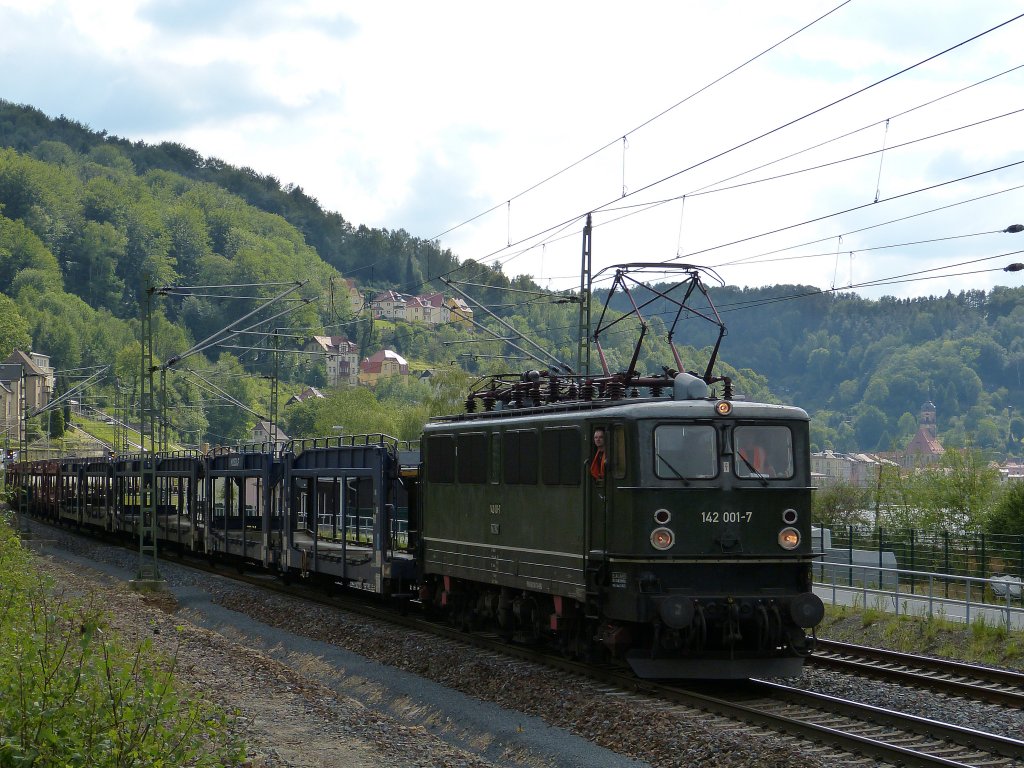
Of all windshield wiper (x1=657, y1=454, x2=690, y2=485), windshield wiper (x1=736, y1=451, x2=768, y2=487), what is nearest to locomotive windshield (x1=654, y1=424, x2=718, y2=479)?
windshield wiper (x1=657, y1=454, x2=690, y2=485)

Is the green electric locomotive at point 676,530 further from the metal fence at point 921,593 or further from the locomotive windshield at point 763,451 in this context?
the metal fence at point 921,593

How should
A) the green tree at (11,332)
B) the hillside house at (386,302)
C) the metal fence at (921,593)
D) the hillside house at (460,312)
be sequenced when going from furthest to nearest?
the green tree at (11,332) < the hillside house at (386,302) < the hillside house at (460,312) < the metal fence at (921,593)

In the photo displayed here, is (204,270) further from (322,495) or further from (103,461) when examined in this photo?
(322,495)

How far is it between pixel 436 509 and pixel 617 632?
606 cm

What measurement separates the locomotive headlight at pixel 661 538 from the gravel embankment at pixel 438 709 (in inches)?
70.1

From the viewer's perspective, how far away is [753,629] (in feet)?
49.8

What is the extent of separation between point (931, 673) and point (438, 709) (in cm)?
639

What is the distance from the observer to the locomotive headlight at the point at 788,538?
15617 millimetres

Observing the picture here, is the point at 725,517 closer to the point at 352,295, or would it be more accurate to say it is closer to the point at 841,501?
the point at 841,501

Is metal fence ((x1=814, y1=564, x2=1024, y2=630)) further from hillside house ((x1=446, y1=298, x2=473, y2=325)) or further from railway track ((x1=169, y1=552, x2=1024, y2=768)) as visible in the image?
hillside house ((x1=446, y1=298, x2=473, y2=325))

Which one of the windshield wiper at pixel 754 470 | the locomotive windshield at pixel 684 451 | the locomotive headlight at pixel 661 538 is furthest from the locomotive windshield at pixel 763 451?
the locomotive headlight at pixel 661 538

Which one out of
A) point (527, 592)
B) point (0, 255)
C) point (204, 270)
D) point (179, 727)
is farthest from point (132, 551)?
point (0, 255)

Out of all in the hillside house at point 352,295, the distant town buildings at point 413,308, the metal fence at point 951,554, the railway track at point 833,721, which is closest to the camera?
the railway track at point 833,721

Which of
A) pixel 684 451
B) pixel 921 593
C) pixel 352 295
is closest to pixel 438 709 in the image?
pixel 684 451
